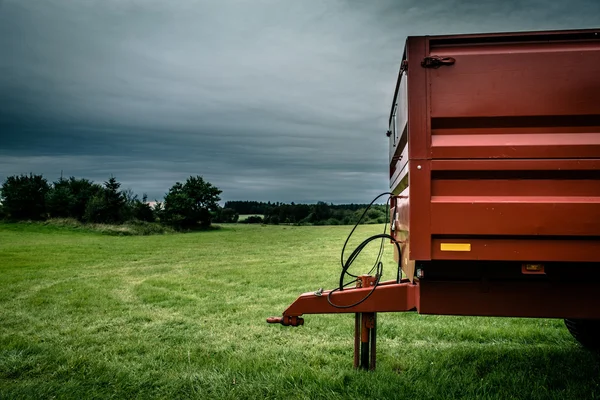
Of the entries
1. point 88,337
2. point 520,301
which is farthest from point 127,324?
point 520,301

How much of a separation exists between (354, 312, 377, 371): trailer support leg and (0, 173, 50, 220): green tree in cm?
3698

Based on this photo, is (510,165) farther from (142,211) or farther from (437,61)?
(142,211)

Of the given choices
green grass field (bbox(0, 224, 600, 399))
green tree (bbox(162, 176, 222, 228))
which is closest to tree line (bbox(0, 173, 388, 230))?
green tree (bbox(162, 176, 222, 228))

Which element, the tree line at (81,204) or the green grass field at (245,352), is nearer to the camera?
the green grass field at (245,352)

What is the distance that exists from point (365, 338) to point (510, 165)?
2023mm

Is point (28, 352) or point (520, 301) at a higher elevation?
point (520, 301)

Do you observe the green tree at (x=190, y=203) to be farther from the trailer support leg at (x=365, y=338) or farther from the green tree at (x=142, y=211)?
the trailer support leg at (x=365, y=338)

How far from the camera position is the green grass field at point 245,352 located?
4.02 m

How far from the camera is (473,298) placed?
3248 mm

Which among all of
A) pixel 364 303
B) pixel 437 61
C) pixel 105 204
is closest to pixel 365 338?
pixel 364 303

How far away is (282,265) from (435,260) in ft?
36.8

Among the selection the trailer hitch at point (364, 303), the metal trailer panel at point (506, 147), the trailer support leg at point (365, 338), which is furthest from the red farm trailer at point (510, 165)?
the trailer support leg at point (365, 338)

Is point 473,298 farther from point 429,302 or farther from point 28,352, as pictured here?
point 28,352

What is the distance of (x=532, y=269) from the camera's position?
3029 mm
